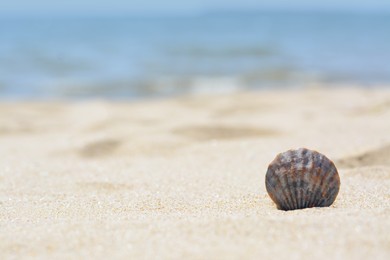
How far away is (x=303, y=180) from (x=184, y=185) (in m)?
1.10

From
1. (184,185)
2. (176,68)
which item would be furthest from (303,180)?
(176,68)

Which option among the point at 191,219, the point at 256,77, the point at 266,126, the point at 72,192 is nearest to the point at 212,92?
the point at 256,77

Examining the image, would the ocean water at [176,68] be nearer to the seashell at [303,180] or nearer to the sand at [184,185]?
the sand at [184,185]

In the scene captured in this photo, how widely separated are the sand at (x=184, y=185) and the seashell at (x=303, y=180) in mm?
76

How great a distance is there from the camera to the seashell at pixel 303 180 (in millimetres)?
2607

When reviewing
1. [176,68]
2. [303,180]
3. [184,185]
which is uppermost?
[303,180]

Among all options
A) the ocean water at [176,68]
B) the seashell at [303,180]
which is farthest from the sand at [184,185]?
the ocean water at [176,68]

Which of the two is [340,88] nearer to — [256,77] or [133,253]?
[256,77]

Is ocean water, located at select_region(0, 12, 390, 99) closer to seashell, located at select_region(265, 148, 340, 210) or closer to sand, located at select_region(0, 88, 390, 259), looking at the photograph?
sand, located at select_region(0, 88, 390, 259)

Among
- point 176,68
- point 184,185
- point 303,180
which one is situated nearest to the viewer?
point 303,180

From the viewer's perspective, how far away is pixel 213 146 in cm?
485

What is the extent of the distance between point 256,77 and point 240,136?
24.5ft

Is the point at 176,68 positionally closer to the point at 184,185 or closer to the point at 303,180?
the point at 184,185

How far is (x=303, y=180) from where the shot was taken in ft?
8.54
